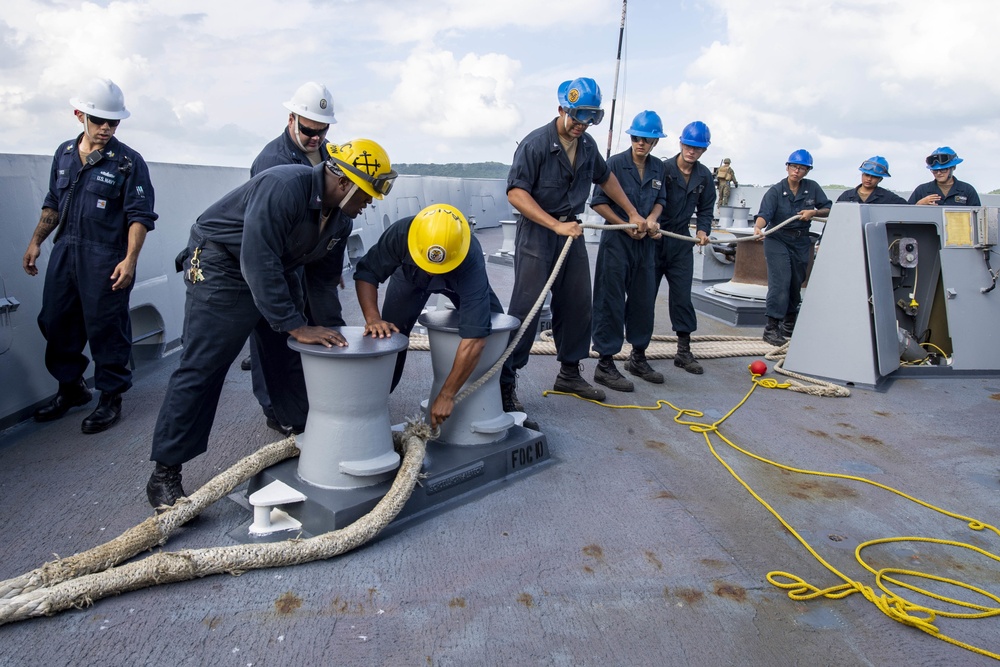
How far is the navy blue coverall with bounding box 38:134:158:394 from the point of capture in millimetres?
3387

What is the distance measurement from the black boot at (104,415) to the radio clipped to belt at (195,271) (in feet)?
4.11

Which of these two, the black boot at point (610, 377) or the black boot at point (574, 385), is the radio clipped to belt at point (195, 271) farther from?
the black boot at point (610, 377)

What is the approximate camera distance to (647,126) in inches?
169

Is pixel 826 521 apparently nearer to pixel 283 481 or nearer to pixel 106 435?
pixel 283 481

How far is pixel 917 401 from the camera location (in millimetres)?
4266

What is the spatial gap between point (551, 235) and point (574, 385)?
91 cm

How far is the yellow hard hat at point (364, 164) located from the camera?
7.96 feet

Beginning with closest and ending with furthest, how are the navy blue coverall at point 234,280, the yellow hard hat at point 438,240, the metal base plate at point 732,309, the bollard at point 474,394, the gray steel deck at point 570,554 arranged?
the gray steel deck at point 570,554
the navy blue coverall at point 234,280
the yellow hard hat at point 438,240
the bollard at point 474,394
the metal base plate at point 732,309

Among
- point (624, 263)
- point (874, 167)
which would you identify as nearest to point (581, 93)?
point (624, 263)

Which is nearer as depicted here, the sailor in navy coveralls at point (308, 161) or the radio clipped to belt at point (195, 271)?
the radio clipped to belt at point (195, 271)

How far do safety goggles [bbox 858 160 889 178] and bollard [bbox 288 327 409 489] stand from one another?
5021 mm

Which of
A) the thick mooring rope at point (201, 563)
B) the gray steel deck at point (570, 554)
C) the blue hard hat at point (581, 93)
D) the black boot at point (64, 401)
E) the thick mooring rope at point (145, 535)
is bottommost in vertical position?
the gray steel deck at point (570, 554)

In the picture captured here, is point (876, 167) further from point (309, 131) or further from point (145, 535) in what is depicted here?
point (145, 535)

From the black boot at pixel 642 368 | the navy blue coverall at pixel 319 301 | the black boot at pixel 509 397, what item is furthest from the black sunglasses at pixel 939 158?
the navy blue coverall at pixel 319 301
